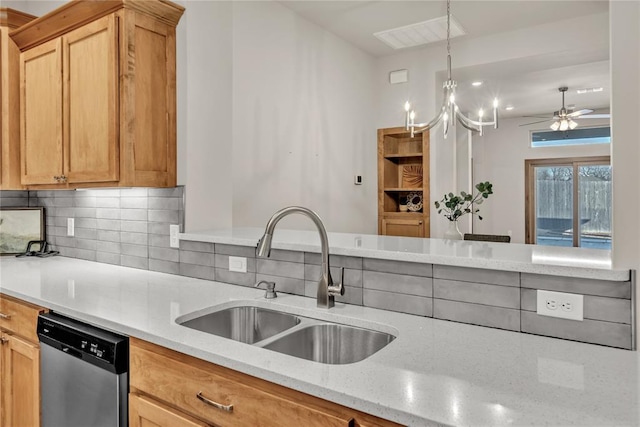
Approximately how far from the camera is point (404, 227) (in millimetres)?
4551

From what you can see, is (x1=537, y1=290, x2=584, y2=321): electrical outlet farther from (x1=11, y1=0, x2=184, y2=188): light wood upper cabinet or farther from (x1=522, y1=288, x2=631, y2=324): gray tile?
(x1=11, y1=0, x2=184, y2=188): light wood upper cabinet

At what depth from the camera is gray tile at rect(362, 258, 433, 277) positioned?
Result: 1511 millimetres

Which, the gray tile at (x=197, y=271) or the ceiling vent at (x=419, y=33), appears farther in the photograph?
the ceiling vent at (x=419, y=33)

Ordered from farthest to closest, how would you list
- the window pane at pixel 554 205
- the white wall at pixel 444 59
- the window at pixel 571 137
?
the window pane at pixel 554 205 < the window at pixel 571 137 < the white wall at pixel 444 59

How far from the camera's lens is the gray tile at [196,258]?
7.07ft

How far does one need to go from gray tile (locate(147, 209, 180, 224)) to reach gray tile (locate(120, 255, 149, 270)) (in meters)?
0.24

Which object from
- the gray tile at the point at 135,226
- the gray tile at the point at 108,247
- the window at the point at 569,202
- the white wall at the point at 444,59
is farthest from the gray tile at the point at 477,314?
the window at the point at 569,202

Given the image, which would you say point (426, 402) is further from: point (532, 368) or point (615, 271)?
point (615, 271)

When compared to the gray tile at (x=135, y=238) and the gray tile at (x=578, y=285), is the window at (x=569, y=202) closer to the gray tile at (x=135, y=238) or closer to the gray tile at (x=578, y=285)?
the gray tile at (x=578, y=285)

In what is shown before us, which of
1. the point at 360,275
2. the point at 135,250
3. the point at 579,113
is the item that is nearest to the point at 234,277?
the point at 360,275

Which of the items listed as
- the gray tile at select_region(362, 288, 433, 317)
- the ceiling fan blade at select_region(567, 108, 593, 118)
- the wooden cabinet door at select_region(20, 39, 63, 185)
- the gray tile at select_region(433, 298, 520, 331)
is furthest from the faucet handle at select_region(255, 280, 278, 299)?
the ceiling fan blade at select_region(567, 108, 593, 118)

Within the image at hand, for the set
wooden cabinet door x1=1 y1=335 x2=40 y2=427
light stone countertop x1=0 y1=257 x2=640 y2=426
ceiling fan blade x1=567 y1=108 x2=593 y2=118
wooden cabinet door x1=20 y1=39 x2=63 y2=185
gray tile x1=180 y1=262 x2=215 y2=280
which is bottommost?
wooden cabinet door x1=1 y1=335 x2=40 y2=427

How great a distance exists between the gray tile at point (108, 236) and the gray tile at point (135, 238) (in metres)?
0.05

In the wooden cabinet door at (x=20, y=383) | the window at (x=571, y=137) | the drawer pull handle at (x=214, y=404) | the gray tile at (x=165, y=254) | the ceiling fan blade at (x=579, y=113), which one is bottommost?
the wooden cabinet door at (x=20, y=383)
